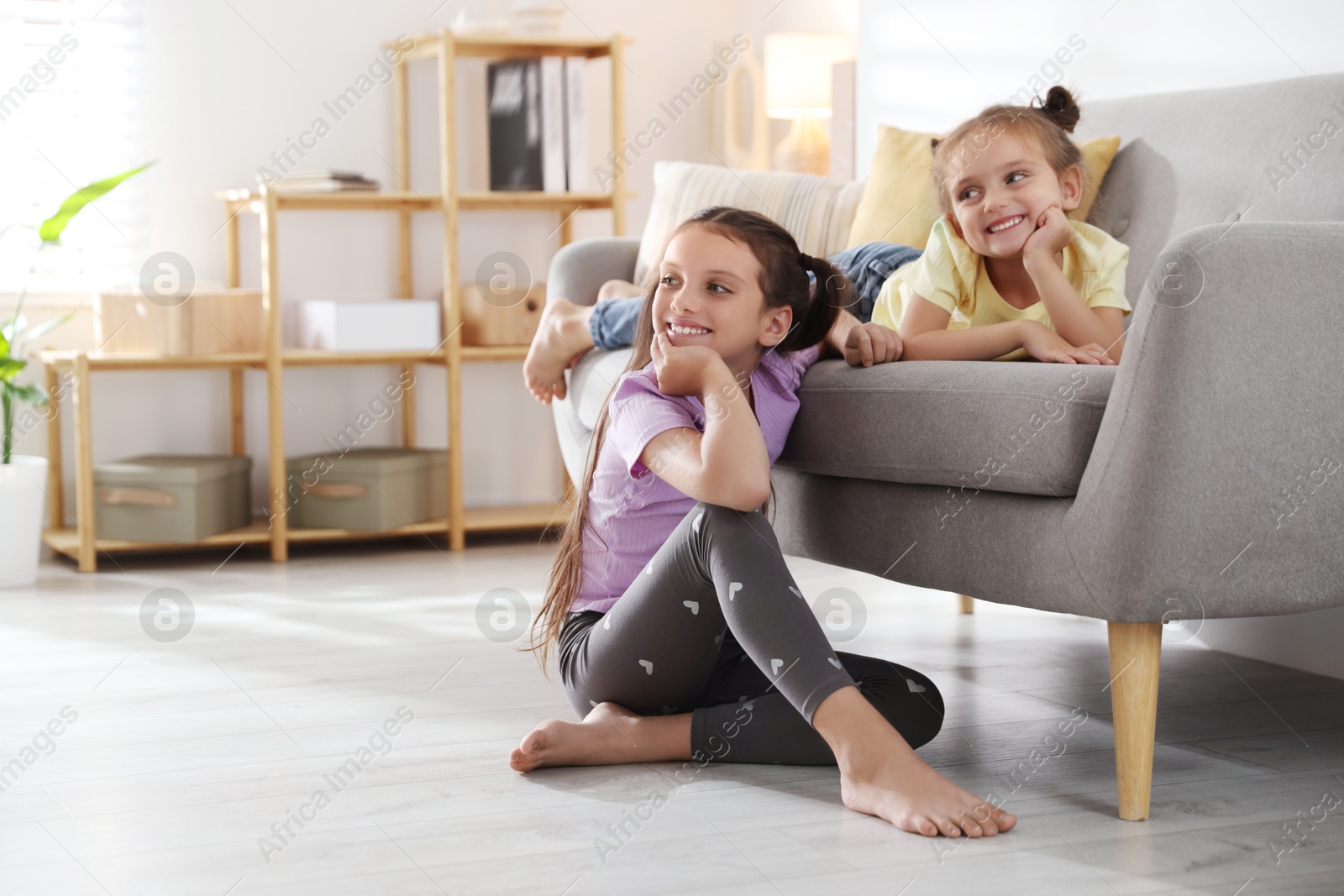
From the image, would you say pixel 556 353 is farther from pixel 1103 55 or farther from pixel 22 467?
pixel 22 467

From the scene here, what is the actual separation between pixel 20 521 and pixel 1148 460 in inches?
86.0

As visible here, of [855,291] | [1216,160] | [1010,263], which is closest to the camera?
[1010,263]

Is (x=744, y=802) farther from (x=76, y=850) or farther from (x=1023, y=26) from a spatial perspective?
(x=1023, y=26)

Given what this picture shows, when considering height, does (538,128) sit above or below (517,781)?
above

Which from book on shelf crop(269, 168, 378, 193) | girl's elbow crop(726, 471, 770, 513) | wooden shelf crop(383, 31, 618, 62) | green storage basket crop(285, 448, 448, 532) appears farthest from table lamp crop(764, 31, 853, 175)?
girl's elbow crop(726, 471, 770, 513)

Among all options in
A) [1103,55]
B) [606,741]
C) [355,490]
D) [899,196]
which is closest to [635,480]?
[606,741]

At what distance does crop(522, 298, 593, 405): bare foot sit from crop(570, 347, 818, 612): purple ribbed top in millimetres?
608

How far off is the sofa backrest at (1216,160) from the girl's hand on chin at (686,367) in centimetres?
59

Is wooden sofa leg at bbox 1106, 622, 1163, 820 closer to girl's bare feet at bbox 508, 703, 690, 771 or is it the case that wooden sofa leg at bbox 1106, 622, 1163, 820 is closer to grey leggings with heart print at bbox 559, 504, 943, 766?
grey leggings with heart print at bbox 559, 504, 943, 766

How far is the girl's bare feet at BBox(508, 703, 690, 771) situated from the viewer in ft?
4.73

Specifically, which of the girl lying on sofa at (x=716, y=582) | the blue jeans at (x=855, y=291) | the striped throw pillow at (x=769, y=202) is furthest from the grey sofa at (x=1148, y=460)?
the striped throw pillow at (x=769, y=202)

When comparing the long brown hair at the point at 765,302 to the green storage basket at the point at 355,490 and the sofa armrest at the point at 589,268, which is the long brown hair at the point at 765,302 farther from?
the green storage basket at the point at 355,490

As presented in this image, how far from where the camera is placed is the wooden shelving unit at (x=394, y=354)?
9.30ft

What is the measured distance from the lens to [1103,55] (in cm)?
230
